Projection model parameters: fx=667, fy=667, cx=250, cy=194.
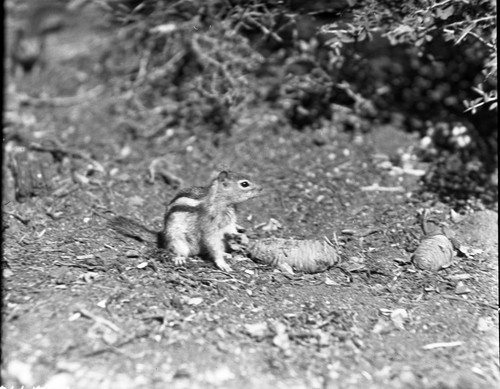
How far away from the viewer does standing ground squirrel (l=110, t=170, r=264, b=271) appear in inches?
157

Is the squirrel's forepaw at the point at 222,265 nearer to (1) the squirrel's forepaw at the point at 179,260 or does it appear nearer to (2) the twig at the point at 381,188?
(1) the squirrel's forepaw at the point at 179,260

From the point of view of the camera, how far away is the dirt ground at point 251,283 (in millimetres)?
3062

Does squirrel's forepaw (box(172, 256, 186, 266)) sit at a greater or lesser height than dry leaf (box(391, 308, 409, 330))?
greater

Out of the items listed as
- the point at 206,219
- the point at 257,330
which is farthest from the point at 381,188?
the point at 257,330

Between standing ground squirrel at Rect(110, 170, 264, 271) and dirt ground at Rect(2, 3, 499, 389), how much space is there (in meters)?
0.10

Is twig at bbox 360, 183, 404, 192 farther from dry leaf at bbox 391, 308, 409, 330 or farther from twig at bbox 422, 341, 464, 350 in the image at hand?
twig at bbox 422, 341, 464, 350

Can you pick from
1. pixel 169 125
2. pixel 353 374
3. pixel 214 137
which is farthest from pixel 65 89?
pixel 353 374

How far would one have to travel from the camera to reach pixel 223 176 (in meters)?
4.09

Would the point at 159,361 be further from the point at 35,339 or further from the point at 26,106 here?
the point at 26,106

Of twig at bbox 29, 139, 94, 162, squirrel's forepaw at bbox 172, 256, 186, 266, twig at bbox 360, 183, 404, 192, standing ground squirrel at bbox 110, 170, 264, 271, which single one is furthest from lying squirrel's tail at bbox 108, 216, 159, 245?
twig at bbox 360, 183, 404, 192

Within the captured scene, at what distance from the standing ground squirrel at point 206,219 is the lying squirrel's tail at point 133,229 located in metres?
0.02

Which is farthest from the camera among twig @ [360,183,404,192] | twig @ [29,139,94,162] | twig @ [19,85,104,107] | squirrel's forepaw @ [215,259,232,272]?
twig @ [19,85,104,107]

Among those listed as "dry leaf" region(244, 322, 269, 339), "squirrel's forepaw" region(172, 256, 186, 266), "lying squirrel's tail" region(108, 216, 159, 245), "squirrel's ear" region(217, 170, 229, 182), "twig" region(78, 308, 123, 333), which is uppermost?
"squirrel's ear" region(217, 170, 229, 182)

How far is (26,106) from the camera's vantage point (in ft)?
22.9
